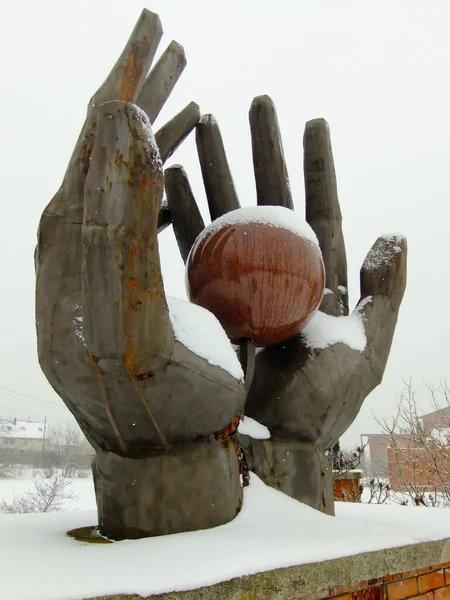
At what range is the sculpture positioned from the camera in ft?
6.22

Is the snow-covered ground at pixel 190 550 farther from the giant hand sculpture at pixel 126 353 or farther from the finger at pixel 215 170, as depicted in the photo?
the finger at pixel 215 170

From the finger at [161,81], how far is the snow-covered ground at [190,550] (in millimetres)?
1867

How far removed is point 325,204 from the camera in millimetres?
3580

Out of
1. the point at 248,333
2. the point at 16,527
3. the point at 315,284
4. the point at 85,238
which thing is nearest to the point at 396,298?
the point at 315,284

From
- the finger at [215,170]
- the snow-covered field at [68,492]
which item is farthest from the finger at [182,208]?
the snow-covered field at [68,492]

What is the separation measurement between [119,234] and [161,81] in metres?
1.35

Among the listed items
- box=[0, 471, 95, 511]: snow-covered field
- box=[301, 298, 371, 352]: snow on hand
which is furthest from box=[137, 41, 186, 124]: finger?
box=[0, 471, 95, 511]: snow-covered field

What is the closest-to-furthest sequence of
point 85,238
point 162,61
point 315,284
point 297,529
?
point 85,238, point 297,529, point 315,284, point 162,61

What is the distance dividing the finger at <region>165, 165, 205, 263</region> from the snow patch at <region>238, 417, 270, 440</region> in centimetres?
129

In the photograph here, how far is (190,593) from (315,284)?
61.3 inches

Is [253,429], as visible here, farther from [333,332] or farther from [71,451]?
[71,451]

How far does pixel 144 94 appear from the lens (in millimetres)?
2826

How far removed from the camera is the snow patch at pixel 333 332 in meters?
3.05

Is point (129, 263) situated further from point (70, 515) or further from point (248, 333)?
point (70, 515)
